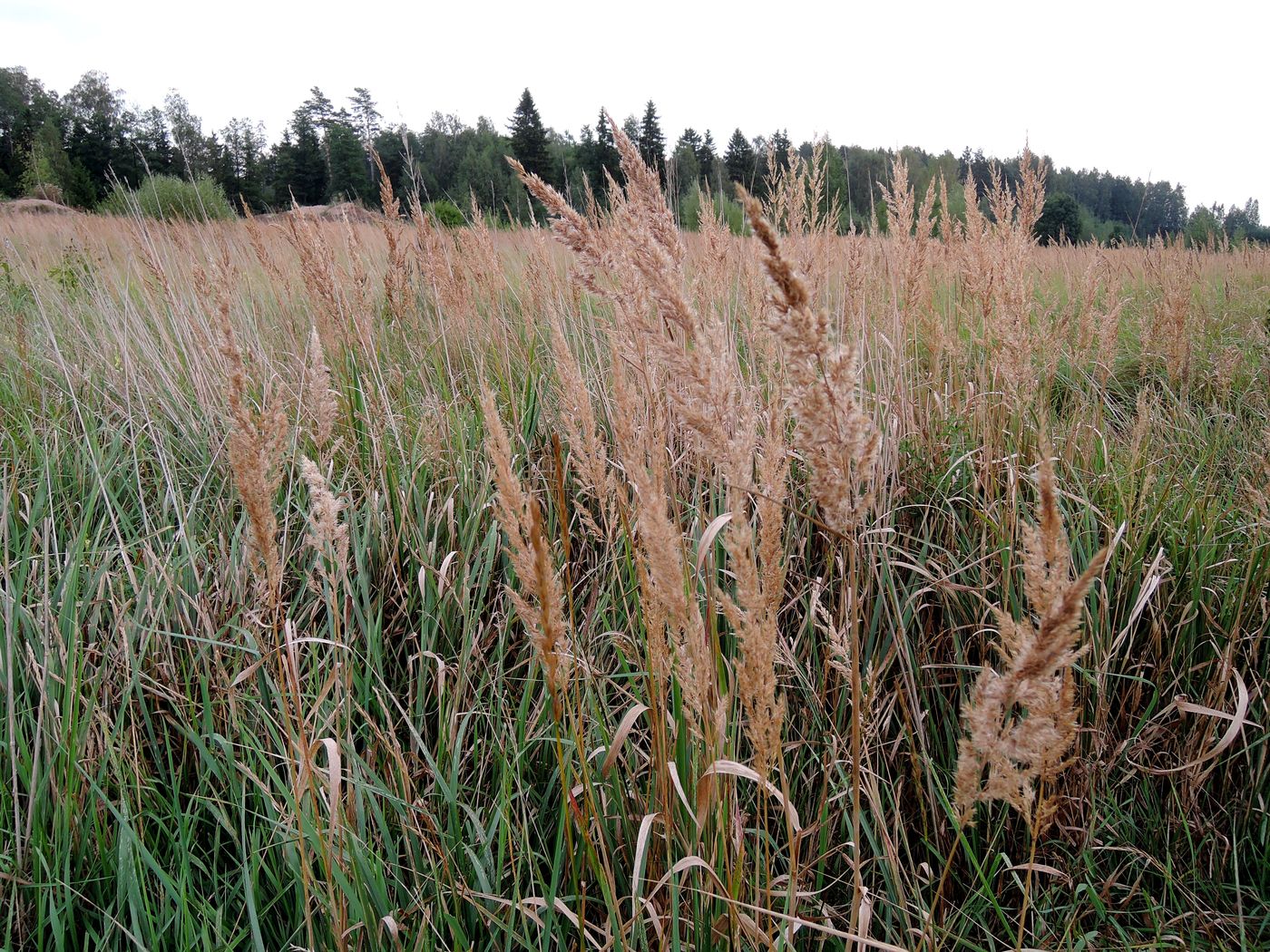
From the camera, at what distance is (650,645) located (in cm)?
111

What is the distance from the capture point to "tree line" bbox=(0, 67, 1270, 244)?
156 inches

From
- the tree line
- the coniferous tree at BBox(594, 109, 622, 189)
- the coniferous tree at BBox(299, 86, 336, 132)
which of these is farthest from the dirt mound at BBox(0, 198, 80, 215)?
the coniferous tree at BBox(594, 109, 622, 189)

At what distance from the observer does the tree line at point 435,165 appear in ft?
13.0

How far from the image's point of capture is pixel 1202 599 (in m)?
2.11

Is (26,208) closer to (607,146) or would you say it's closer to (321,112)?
(321,112)

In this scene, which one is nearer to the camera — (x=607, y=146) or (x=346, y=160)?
(x=607, y=146)

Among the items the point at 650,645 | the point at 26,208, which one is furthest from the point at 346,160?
the point at 650,645

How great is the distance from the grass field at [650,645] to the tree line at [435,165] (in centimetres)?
52

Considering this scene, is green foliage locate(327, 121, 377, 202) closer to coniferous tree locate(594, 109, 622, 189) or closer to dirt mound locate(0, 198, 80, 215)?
coniferous tree locate(594, 109, 622, 189)

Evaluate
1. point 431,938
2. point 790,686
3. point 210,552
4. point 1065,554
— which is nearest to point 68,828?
point 431,938

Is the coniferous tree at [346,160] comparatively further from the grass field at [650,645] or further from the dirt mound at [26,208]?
the dirt mound at [26,208]

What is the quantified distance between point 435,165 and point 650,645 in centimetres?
1693

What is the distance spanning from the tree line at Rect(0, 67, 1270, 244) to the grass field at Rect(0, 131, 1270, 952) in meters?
0.52

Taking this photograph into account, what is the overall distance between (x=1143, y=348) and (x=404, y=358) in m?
4.50
